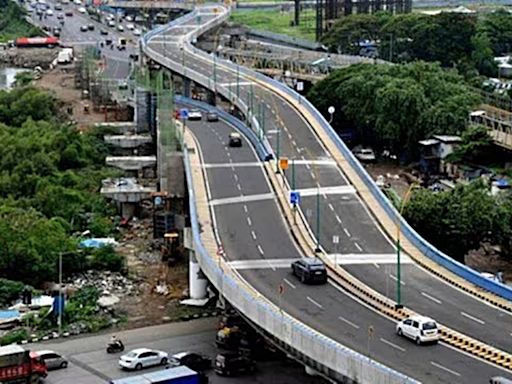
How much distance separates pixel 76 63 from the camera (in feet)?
390

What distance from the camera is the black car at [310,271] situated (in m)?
40.5

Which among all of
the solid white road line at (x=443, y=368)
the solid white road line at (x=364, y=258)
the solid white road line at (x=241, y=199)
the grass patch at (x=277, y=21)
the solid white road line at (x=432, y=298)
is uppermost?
the solid white road line at (x=443, y=368)

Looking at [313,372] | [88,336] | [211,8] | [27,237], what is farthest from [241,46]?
[313,372]

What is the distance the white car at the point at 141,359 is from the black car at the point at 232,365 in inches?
88.0

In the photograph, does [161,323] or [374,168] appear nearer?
[161,323]

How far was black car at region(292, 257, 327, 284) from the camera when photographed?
40469mm

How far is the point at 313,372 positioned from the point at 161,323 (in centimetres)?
1147

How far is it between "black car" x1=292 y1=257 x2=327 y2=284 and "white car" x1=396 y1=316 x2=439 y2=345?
20.7 ft

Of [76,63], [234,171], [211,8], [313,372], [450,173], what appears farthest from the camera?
[211,8]

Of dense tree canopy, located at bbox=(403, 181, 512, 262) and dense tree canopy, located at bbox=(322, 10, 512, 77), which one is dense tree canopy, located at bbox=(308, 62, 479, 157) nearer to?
dense tree canopy, located at bbox=(322, 10, 512, 77)

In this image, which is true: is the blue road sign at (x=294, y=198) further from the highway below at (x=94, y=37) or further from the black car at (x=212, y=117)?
the highway below at (x=94, y=37)

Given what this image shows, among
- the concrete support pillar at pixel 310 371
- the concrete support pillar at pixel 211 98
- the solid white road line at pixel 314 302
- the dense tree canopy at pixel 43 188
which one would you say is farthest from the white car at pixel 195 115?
the concrete support pillar at pixel 310 371

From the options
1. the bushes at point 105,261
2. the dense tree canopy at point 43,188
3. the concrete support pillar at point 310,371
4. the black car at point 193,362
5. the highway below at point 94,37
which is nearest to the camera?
the concrete support pillar at point 310,371

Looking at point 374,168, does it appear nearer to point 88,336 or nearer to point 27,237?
point 27,237
